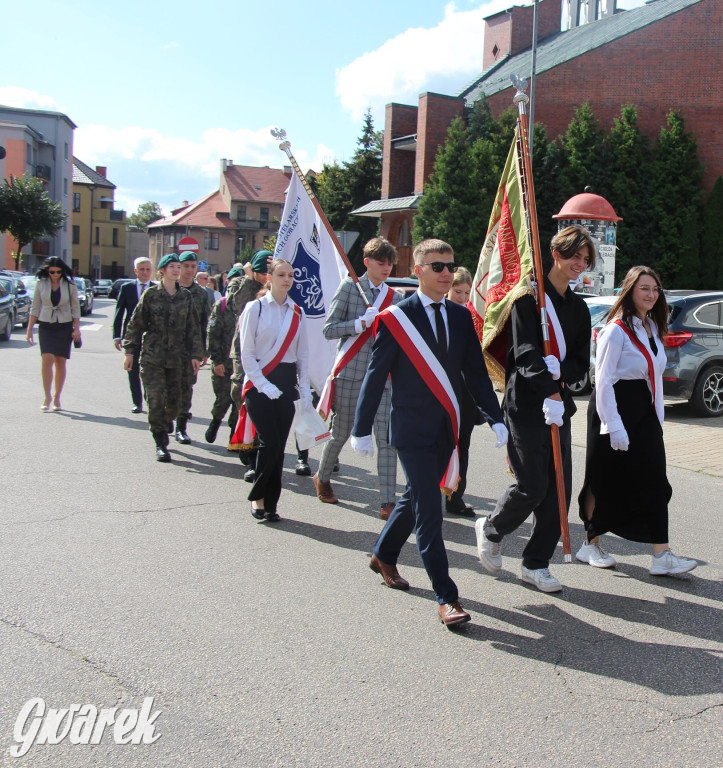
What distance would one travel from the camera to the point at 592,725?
3328 millimetres

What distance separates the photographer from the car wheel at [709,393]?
1180 cm

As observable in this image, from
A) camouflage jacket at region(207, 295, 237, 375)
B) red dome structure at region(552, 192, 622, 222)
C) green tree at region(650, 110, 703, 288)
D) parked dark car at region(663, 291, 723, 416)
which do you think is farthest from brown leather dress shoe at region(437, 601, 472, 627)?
green tree at region(650, 110, 703, 288)

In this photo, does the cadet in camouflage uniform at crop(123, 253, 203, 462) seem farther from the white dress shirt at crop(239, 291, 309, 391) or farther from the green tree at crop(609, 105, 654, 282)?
the green tree at crop(609, 105, 654, 282)

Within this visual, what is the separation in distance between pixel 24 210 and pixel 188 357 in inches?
1744

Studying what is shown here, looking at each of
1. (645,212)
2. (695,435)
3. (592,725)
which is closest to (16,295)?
(695,435)

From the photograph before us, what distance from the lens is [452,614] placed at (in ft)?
13.9

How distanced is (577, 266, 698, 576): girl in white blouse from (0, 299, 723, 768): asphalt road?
321mm

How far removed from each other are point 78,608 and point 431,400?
→ 81.2 inches

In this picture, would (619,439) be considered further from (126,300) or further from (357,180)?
(357,180)

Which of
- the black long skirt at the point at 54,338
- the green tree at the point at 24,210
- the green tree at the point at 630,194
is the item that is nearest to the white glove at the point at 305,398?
the black long skirt at the point at 54,338

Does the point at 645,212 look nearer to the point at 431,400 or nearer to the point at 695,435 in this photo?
the point at 695,435

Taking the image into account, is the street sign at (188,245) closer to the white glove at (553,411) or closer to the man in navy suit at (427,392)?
the man in navy suit at (427,392)

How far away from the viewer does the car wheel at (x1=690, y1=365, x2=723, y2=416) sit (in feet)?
38.7

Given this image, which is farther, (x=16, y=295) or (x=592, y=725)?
(x=16, y=295)
